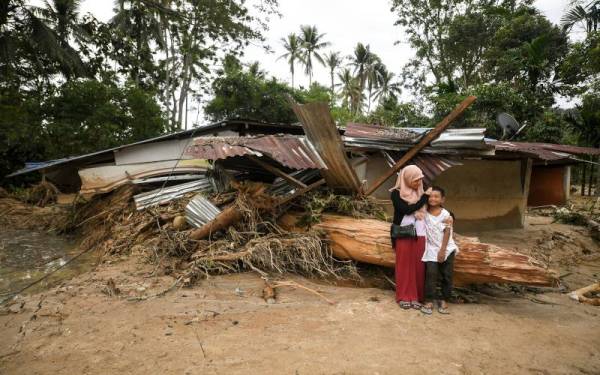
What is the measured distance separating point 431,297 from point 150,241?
431 centimetres

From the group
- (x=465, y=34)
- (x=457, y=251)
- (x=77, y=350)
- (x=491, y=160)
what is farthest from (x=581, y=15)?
(x=77, y=350)

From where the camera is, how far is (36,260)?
5.74 metres

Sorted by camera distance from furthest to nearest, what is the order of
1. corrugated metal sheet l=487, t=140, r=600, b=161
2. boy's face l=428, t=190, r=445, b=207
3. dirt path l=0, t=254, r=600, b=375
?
corrugated metal sheet l=487, t=140, r=600, b=161 < boy's face l=428, t=190, r=445, b=207 < dirt path l=0, t=254, r=600, b=375

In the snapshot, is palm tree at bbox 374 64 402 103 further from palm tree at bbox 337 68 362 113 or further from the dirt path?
the dirt path

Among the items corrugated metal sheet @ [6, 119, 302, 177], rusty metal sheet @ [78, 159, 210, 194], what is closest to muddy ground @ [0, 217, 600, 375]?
rusty metal sheet @ [78, 159, 210, 194]

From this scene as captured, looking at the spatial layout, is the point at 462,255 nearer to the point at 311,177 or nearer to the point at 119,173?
the point at 311,177

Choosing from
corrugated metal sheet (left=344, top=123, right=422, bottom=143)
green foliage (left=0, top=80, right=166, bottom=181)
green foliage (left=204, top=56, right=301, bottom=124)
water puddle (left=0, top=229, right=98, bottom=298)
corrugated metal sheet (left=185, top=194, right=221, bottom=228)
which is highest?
green foliage (left=204, top=56, right=301, bottom=124)

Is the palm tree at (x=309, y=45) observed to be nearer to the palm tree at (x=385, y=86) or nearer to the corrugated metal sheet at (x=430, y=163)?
the palm tree at (x=385, y=86)

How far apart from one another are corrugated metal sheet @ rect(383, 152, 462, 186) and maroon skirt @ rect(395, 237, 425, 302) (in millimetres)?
1509

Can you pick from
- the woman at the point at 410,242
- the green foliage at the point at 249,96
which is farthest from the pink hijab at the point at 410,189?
the green foliage at the point at 249,96

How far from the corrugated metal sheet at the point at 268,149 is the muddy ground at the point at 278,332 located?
1.64 meters

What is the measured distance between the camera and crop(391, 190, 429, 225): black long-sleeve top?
3631 millimetres

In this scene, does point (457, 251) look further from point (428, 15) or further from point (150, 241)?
point (428, 15)

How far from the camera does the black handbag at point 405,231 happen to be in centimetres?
364
